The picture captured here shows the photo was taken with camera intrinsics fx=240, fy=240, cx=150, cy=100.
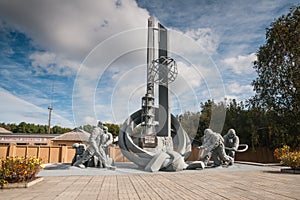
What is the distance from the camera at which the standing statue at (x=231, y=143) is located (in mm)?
14039

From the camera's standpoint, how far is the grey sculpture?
12023mm

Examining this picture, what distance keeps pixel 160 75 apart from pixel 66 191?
41.6ft

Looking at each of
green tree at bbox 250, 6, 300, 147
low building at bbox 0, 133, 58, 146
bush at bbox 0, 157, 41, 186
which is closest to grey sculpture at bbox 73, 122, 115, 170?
bush at bbox 0, 157, 41, 186

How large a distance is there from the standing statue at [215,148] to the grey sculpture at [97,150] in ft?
16.9

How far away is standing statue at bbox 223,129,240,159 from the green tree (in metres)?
5.40

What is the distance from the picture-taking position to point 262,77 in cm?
1969

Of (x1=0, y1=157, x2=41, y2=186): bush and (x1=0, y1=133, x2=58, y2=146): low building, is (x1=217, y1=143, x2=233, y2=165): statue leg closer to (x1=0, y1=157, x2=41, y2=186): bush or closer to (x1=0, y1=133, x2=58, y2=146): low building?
(x1=0, y1=157, x2=41, y2=186): bush

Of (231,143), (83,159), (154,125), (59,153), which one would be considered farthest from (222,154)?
(59,153)

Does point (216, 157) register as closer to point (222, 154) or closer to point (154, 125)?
point (222, 154)

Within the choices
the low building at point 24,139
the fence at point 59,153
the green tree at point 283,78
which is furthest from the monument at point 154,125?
the low building at point 24,139

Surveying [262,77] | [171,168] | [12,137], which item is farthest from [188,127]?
[12,137]

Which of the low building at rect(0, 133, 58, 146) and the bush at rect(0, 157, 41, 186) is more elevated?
the low building at rect(0, 133, 58, 146)

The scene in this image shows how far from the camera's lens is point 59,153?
16.6 metres

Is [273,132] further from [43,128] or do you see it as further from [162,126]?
[43,128]
